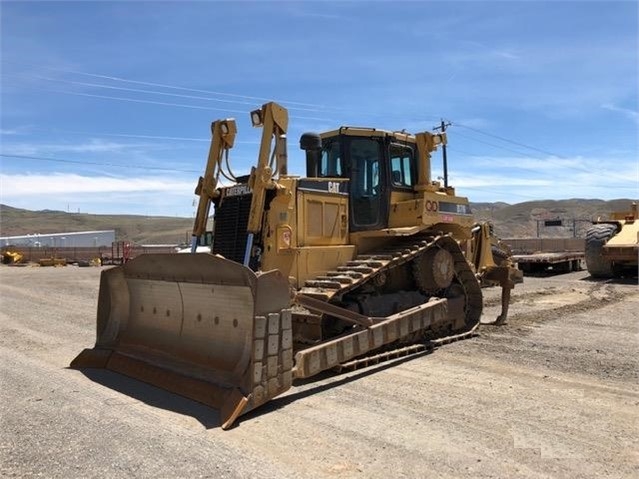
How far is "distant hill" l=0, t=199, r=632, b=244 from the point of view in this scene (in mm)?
101031

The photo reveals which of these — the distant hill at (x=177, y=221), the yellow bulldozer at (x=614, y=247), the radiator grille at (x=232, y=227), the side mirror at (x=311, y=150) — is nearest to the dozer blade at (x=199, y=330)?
the radiator grille at (x=232, y=227)

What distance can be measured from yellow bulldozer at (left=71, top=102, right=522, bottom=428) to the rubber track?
23mm

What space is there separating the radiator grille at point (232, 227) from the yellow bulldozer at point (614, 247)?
1420cm

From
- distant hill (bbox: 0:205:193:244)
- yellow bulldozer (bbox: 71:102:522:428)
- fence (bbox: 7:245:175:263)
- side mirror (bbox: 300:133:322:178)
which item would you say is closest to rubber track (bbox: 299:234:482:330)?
→ yellow bulldozer (bbox: 71:102:522:428)

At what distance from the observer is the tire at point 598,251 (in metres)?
18.9

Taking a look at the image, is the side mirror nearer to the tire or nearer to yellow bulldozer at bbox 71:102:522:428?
yellow bulldozer at bbox 71:102:522:428

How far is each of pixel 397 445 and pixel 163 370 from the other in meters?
3.01

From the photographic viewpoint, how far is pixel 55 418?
17.4 feet

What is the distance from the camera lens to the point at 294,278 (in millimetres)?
7629

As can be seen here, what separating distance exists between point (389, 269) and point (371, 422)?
11.6ft

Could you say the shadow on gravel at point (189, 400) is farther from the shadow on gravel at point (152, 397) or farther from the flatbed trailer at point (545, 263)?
the flatbed trailer at point (545, 263)

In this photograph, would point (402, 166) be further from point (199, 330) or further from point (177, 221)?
point (177, 221)

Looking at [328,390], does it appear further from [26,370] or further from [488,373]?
[26,370]

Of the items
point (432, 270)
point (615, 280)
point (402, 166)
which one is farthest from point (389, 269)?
point (615, 280)
